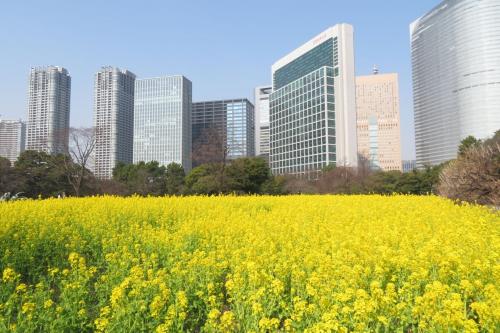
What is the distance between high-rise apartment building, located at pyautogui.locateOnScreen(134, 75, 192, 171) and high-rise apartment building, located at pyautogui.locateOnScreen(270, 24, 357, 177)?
32.3 metres

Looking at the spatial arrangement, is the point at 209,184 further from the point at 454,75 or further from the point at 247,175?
the point at 454,75

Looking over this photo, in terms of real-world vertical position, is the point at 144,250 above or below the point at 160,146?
below

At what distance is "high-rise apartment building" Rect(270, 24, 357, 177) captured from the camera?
97000 millimetres

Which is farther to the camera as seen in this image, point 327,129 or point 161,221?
point 327,129

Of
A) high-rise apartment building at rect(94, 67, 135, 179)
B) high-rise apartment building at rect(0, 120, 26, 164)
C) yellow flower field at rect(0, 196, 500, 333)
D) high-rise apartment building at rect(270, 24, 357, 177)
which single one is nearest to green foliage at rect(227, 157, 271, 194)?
yellow flower field at rect(0, 196, 500, 333)

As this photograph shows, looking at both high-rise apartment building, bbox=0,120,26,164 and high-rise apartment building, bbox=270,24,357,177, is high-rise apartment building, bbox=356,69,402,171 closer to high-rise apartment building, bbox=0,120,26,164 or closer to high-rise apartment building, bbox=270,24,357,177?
high-rise apartment building, bbox=270,24,357,177

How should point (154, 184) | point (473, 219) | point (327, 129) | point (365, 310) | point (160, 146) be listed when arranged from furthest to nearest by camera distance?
point (160, 146)
point (327, 129)
point (154, 184)
point (473, 219)
point (365, 310)

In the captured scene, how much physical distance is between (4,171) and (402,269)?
28.1 m

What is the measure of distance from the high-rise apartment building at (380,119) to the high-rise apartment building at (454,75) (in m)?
8.27

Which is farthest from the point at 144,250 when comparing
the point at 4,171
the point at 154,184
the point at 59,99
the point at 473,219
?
the point at 59,99

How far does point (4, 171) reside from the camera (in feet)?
81.3

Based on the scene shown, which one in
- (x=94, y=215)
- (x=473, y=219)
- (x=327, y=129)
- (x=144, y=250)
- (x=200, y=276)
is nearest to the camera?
(x=200, y=276)

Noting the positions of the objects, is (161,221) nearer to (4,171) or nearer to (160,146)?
(4,171)

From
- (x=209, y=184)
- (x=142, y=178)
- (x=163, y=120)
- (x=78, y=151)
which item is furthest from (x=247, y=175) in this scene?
(x=163, y=120)
